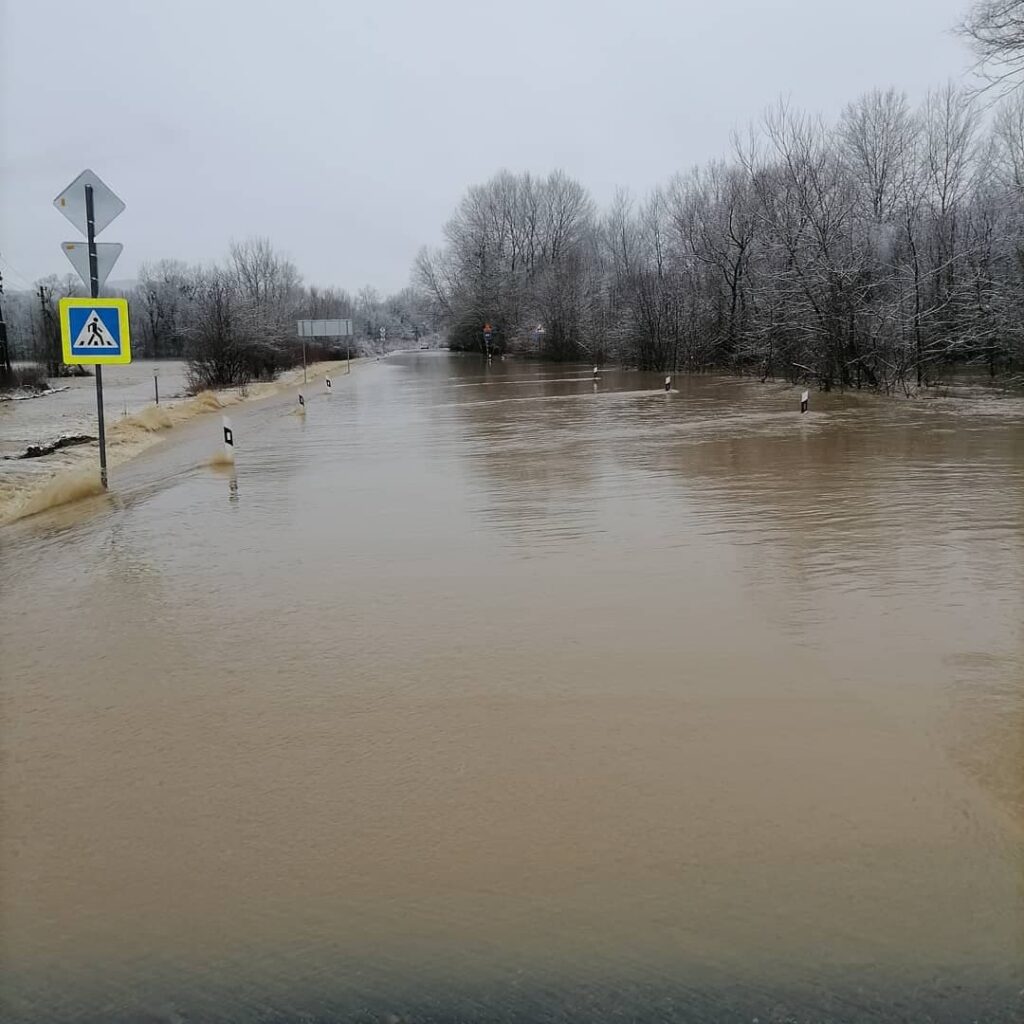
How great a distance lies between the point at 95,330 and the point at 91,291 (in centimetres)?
73

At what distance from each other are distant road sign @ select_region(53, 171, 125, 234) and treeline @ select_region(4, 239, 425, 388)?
1859 mm

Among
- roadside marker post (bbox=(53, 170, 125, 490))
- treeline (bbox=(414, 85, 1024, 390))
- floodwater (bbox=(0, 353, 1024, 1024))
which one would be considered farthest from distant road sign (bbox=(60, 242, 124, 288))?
treeline (bbox=(414, 85, 1024, 390))

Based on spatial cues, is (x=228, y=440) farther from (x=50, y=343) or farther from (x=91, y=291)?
(x=50, y=343)

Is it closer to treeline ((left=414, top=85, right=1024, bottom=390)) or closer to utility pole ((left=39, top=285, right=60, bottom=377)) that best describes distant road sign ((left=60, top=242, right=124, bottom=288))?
treeline ((left=414, top=85, right=1024, bottom=390))

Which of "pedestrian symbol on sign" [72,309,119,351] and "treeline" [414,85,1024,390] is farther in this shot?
"treeline" [414,85,1024,390]

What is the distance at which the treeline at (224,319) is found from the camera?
1697 inches

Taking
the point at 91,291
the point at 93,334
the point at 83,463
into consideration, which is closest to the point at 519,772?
the point at 93,334

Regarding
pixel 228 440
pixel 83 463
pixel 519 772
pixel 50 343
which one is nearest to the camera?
pixel 519 772

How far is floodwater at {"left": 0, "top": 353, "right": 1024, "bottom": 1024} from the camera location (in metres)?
3.07

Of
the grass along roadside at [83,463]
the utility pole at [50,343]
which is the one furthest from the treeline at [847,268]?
the utility pole at [50,343]

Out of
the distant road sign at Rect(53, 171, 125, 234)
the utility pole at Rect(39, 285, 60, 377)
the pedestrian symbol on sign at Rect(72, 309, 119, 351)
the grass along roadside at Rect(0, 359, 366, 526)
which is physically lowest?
the grass along roadside at Rect(0, 359, 366, 526)

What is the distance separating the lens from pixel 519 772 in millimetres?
4379

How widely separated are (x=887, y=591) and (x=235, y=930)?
5571 millimetres

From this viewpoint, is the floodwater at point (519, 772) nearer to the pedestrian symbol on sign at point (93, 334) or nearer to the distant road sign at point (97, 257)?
the pedestrian symbol on sign at point (93, 334)
